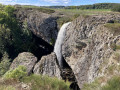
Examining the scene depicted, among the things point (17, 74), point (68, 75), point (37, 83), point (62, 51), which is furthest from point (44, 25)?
point (37, 83)

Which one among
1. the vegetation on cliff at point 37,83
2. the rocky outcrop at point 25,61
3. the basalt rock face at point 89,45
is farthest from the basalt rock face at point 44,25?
the vegetation on cliff at point 37,83

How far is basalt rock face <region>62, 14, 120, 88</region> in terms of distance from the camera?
12125 mm

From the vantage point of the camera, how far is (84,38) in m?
17.9

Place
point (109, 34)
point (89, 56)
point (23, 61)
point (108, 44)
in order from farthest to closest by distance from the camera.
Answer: point (23, 61), point (89, 56), point (109, 34), point (108, 44)

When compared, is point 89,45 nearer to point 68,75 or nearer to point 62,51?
point 68,75

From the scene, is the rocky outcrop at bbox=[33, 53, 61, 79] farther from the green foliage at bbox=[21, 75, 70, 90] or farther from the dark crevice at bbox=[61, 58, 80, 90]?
the green foliage at bbox=[21, 75, 70, 90]

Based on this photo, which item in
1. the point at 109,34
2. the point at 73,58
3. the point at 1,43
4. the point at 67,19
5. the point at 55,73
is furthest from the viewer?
the point at 1,43

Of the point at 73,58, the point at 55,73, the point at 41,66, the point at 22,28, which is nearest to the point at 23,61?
the point at 41,66

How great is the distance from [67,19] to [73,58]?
9482 mm

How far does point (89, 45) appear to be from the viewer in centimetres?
1576

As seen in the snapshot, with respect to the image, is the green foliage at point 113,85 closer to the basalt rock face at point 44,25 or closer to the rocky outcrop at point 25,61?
the rocky outcrop at point 25,61

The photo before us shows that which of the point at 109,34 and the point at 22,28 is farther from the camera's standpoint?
the point at 22,28

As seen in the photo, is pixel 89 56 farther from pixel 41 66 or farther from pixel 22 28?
pixel 22 28

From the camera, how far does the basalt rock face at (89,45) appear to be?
12.1 m
